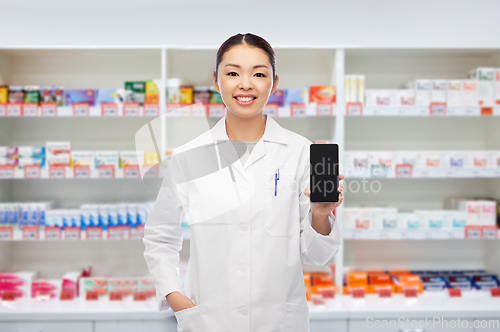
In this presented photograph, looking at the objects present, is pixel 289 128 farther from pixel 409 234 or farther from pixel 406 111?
pixel 409 234

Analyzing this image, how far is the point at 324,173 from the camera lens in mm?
1186

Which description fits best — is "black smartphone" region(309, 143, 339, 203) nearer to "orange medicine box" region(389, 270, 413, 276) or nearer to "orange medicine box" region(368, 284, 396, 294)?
"orange medicine box" region(368, 284, 396, 294)

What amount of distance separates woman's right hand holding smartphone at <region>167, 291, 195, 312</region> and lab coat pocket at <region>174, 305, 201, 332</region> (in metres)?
0.01

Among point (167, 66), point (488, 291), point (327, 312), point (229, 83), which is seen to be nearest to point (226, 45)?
point (229, 83)

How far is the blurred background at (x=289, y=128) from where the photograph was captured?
8.96 feet

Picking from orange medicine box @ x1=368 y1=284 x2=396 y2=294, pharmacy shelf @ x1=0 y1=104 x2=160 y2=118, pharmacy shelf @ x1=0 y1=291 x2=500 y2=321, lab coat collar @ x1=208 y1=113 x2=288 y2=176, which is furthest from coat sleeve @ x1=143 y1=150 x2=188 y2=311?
orange medicine box @ x1=368 y1=284 x2=396 y2=294

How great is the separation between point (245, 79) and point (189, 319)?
0.84m

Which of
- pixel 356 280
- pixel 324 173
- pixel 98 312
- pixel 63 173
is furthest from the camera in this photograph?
pixel 356 280

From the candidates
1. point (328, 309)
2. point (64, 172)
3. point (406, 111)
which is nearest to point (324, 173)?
point (328, 309)

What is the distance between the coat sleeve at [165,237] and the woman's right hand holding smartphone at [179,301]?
0.06 ft

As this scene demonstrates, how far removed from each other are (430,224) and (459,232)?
202mm

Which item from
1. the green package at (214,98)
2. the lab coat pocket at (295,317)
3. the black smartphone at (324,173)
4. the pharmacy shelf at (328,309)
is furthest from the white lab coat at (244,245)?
the green package at (214,98)

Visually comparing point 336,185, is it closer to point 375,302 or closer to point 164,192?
point 164,192

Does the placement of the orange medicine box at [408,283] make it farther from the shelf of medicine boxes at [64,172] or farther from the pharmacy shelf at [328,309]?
the shelf of medicine boxes at [64,172]
